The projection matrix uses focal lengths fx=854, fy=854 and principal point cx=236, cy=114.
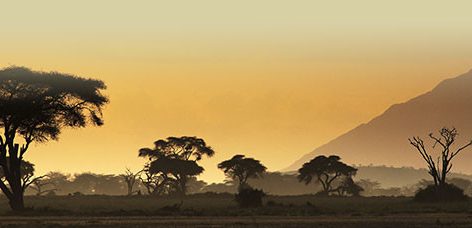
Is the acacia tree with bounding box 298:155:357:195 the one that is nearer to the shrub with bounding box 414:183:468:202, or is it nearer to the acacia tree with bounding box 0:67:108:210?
the shrub with bounding box 414:183:468:202

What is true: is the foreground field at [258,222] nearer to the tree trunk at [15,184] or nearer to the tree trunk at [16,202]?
the tree trunk at [16,202]

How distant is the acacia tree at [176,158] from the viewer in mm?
115312

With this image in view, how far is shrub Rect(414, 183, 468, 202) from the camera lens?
241ft

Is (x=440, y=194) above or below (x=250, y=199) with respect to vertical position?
above

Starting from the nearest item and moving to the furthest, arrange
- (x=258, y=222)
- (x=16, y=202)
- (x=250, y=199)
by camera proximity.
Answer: (x=258, y=222), (x=16, y=202), (x=250, y=199)

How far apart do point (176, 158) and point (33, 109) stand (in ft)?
Answer: 202

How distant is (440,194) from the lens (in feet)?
244

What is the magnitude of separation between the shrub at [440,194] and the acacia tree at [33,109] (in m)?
29.8

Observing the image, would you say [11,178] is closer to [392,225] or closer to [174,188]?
[392,225]

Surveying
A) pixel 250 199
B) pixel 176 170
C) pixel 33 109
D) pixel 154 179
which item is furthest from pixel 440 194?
pixel 154 179

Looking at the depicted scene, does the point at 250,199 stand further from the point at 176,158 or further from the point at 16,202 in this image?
the point at 176,158

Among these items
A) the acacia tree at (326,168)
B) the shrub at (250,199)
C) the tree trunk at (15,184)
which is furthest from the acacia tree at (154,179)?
the tree trunk at (15,184)

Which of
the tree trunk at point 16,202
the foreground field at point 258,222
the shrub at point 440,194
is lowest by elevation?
the foreground field at point 258,222

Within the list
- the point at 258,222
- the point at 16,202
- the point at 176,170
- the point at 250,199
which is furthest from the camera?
the point at 176,170
